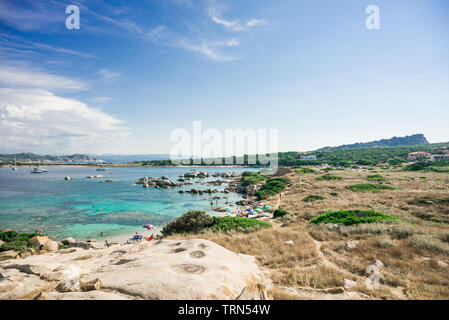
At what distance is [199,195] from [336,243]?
41236mm

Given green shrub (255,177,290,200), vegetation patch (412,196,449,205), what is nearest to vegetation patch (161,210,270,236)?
vegetation patch (412,196,449,205)

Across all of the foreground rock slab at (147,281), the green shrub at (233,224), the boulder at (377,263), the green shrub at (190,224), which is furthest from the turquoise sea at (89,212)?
the boulder at (377,263)

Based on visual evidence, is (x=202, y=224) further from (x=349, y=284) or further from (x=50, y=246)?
(x=50, y=246)

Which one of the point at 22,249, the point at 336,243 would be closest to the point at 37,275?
the point at 336,243

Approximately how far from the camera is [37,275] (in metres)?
6.29

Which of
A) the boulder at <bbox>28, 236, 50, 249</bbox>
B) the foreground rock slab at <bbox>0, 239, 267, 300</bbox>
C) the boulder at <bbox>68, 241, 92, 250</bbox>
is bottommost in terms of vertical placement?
the boulder at <bbox>68, 241, 92, 250</bbox>

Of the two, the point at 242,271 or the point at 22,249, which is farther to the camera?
the point at 22,249

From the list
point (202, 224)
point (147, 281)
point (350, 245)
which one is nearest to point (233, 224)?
point (202, 224)

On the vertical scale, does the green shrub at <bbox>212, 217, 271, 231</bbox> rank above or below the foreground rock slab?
below

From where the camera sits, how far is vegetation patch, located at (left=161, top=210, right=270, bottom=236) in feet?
51.6

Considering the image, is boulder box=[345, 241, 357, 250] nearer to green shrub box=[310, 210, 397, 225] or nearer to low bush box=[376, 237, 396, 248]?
low bush box=[376, 237, 396, 248]

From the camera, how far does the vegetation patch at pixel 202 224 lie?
51.6 ft

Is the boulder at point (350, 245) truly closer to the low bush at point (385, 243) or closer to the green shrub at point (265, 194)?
the low bush at point (385, 243)
